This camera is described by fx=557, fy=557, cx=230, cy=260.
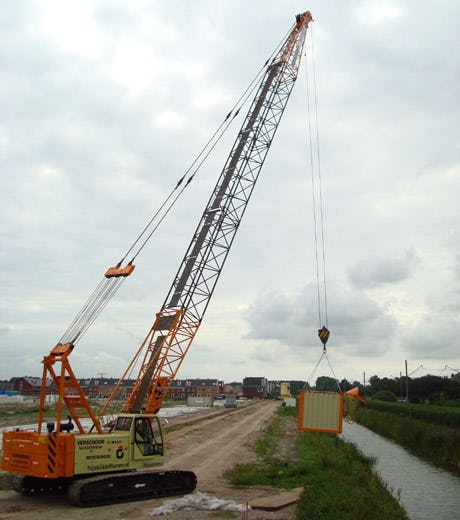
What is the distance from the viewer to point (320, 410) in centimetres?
2005

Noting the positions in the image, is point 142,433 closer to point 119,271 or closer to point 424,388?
point 119,271

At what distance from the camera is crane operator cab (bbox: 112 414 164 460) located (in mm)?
17703

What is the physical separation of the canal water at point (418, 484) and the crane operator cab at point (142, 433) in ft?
31.0

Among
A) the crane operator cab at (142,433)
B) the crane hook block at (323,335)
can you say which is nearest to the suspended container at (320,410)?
the crane hook block at (323,335)

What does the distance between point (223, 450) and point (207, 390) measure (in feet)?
487

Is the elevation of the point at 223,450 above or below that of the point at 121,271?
below

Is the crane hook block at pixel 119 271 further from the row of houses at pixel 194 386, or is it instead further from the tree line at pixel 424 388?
the row of houses at pixel 194 386

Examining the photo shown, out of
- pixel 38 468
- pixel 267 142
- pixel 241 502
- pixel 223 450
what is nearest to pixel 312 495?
pixel 241 502

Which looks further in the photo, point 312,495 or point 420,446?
point 420,446

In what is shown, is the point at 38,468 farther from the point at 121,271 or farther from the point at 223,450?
the point at 223,450

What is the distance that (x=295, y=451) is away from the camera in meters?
31.3

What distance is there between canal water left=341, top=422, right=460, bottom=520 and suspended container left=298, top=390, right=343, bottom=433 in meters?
4.43

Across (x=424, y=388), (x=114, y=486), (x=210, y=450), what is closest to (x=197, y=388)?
(x=424, y=388)

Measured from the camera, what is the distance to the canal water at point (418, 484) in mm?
21250
